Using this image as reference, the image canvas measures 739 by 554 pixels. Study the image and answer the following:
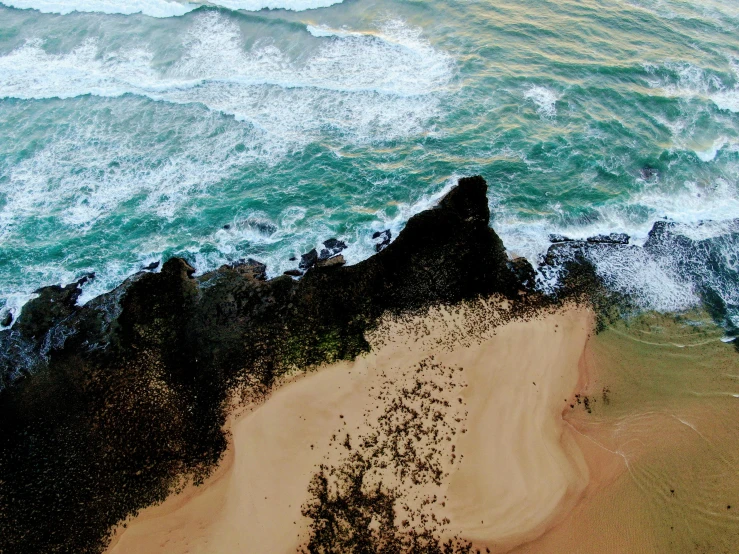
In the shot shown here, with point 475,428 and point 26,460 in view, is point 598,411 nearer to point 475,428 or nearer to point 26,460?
point 475,428

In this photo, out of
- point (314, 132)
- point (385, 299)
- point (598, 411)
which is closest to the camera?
point (598, 411)

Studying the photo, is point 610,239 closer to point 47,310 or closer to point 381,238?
point 381,238

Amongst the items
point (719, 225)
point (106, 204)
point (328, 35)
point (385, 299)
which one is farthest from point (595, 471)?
point (328, 35)

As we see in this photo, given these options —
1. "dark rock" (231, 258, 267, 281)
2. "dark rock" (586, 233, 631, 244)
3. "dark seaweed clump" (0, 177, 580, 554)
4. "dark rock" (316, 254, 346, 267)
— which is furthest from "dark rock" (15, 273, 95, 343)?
"dark rock" (586, 233, 631, 244)

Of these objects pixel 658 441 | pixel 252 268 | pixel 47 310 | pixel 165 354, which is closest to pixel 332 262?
pixel 252 268

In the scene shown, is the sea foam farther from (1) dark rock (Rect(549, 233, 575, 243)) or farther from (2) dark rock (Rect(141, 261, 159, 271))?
(1) dark rock (Rect(549, 233, 575, 243))

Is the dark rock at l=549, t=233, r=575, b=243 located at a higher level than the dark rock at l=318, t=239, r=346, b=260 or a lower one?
higher

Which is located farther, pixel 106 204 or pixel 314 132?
pixel 314 132
